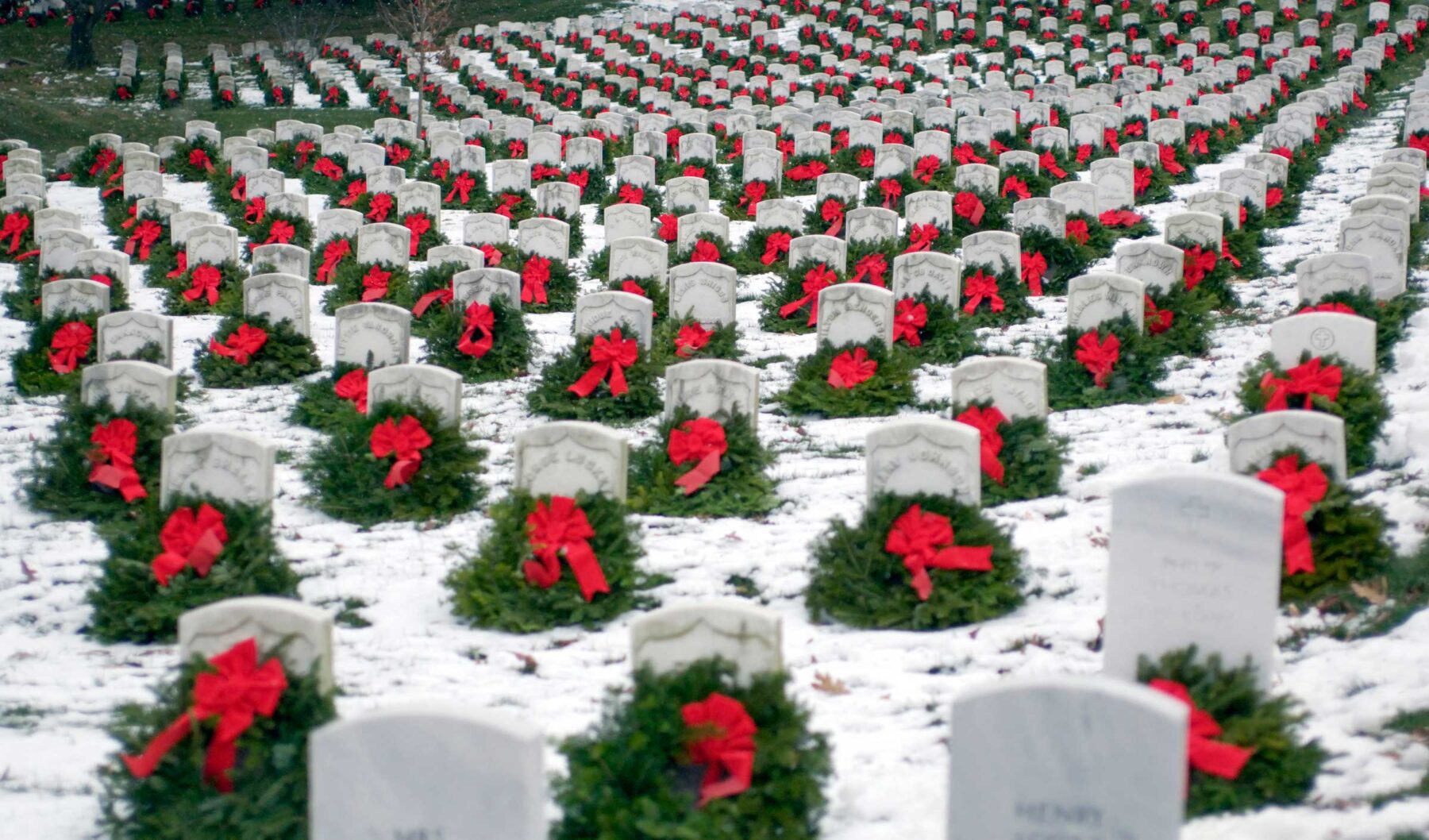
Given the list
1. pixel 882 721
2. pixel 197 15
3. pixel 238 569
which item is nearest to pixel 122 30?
pixel 197 15

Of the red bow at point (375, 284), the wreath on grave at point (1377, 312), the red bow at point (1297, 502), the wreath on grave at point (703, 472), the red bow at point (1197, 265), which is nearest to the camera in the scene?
the red bow at point (1297, 502)

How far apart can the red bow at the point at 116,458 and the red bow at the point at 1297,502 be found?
18.8ft

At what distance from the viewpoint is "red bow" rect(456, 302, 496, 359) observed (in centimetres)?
1042

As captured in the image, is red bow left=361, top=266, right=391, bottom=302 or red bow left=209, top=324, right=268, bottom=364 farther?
red bow left=361, top=266, right=391, bottom=302

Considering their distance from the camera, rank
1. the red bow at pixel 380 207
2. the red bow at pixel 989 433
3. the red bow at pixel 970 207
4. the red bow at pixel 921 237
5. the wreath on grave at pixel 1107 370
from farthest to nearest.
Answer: the red bow at pixel 380 207 → the red bow at pixel 970 207 → the red bow at pixel 921 237 → the wreath on grave at pixel 1107 370 → the red bow at pixel 989 433

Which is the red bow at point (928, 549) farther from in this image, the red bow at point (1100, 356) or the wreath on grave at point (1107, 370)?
the red bow at point (1100, 356)

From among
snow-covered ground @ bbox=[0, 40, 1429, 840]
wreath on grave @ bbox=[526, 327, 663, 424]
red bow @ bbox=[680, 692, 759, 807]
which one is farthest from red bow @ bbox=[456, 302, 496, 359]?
red bow @ bbox=[680, 692, 759, 807]

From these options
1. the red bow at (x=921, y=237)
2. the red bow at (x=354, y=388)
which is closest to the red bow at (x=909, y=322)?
the red bow at (x=921, y=237)

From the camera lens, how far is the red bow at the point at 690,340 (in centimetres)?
1023

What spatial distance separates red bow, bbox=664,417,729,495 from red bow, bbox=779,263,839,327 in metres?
3.56

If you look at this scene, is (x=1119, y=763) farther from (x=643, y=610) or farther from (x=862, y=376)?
(x=862, y=376)

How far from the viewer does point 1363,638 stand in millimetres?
5547

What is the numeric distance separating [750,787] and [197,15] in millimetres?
36133

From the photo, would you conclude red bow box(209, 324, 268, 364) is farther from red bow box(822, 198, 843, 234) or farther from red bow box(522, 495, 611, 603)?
red bow box(822, 198, 843, 234)
